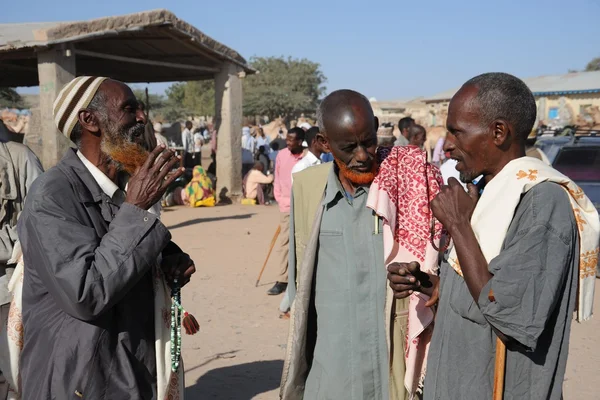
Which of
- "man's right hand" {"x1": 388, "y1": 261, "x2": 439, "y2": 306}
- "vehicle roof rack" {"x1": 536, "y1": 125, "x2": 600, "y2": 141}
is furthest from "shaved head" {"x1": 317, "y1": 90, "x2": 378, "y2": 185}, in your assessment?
"vehicle roof rack" {"x1": 536, "y1": 125, "x2": 600, "y2": 141}

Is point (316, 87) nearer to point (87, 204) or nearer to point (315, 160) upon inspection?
point (315, 160)

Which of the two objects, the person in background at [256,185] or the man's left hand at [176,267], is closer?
the man's left hand at [176,267]

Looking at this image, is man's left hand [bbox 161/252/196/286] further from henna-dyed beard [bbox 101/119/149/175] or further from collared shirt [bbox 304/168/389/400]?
collared shirt [bbox 304/168/389/400]

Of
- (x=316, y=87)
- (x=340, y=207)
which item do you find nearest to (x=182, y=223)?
(x=340, y=207)

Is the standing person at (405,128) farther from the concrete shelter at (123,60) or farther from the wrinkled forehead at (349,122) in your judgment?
the wrinkled forehead at (349,122)

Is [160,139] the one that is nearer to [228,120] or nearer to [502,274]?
[228,120]

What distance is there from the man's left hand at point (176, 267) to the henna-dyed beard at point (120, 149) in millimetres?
373

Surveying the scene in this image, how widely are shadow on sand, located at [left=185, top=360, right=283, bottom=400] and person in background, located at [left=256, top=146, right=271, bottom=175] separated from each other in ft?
41.6

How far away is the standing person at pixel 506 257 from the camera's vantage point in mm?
1900

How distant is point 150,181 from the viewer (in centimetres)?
225

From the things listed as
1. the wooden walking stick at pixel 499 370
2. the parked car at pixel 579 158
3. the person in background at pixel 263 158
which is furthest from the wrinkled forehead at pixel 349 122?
the person in background at pixel 263 158

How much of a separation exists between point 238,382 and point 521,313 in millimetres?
3651

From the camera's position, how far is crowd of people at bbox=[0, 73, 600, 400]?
6.51ft

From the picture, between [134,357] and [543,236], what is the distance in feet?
4.77
